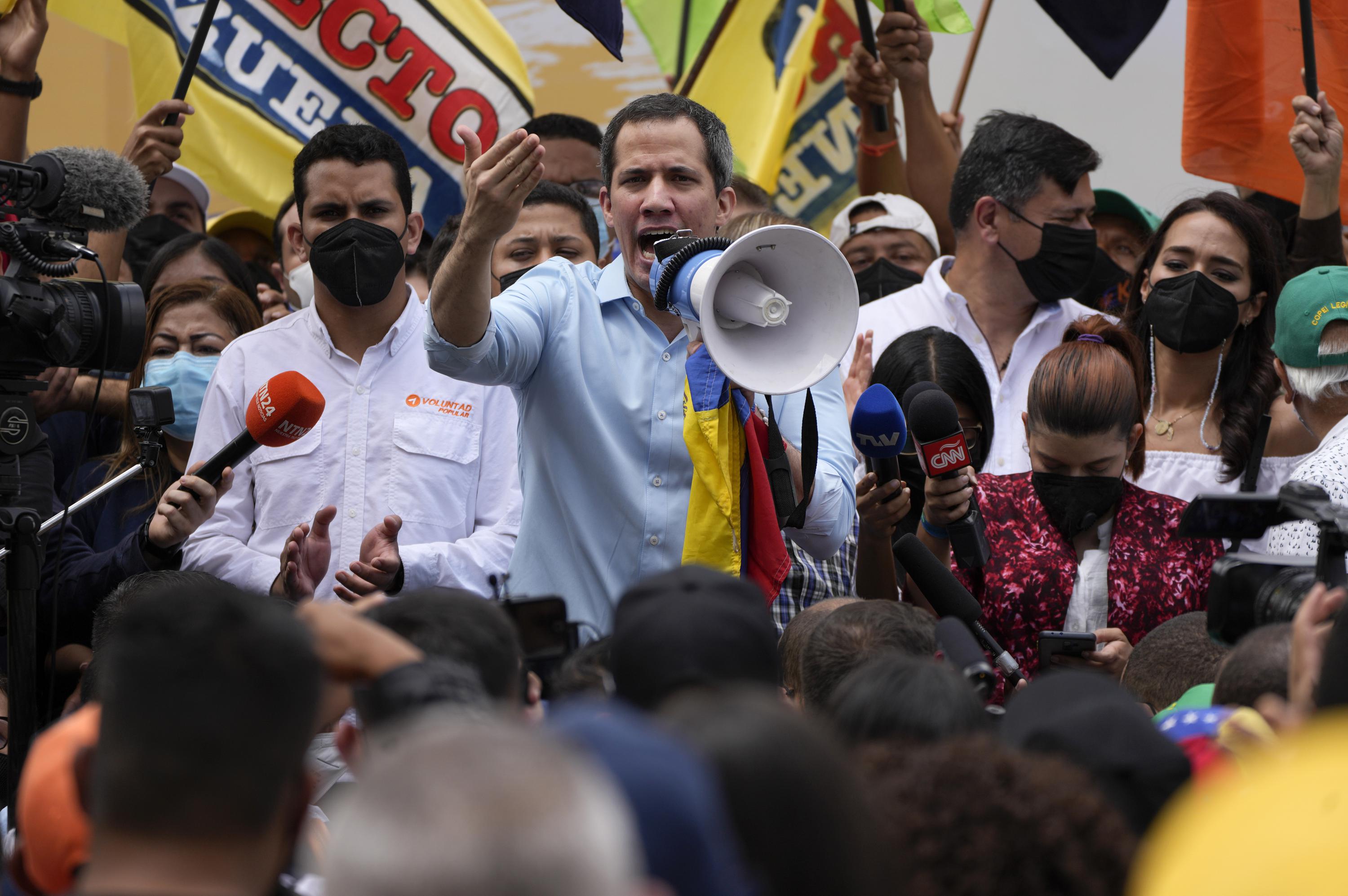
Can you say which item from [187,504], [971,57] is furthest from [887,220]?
[187,504]

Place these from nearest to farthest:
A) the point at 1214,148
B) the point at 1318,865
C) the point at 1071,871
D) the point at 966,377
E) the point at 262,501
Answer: the point at 1318,865 → the point at 1071,871 → the point at 262,501 → the point at 966,377 → the point at 1214,148

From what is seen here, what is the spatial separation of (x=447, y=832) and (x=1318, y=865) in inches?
32.1

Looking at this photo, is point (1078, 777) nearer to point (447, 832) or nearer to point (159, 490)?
point (447, 832)

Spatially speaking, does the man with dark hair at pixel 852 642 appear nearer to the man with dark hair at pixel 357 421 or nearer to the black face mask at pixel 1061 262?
the man with dark hair at pixel 357 421

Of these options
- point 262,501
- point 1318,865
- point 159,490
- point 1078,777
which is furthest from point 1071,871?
point 159,490

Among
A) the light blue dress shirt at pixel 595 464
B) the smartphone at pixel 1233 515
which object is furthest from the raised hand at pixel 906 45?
the smartphone at pixel 1233 515

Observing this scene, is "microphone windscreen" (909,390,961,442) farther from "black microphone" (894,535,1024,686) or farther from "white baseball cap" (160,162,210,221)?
"white baseball cap" (160,162,210,221)

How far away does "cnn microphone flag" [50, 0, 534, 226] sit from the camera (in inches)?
243

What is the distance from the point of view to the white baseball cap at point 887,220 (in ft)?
19.9

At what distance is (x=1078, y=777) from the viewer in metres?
1.80

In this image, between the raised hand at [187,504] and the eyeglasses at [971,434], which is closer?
the raised hand at [187,504]

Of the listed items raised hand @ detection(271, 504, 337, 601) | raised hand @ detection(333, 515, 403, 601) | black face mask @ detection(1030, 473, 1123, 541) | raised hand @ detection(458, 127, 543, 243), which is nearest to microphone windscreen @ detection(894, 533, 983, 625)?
black face mask @ detection(1030, 473, 1123, 541)

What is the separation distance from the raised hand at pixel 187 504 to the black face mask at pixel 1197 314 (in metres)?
2.96

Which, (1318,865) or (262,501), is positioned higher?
(1318,865)
